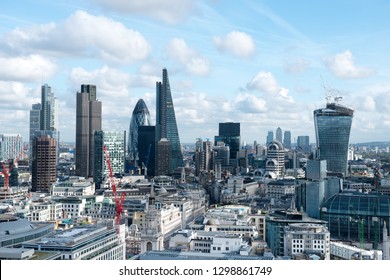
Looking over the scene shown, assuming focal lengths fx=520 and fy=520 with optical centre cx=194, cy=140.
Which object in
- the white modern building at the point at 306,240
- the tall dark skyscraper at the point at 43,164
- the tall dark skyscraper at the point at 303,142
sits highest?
the tall dark skyscraper at the point at 303,142

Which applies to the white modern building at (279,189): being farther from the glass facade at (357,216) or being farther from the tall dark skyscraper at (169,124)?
the tall dark skyscraper at (169,124)

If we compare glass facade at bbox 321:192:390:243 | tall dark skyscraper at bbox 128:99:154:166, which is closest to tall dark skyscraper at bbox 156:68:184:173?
tall dark skyscraper at bbox 128:99:154:166

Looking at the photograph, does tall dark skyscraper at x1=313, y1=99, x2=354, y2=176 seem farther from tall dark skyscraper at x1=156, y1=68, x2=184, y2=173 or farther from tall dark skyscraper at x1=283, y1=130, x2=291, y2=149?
tall dark skyscraper at x1=283, y1=130, x2=291, y2=149

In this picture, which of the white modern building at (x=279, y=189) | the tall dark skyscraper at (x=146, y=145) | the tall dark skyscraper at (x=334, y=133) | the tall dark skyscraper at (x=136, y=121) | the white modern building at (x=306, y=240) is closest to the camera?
the white modern building at (x=306, y=240)

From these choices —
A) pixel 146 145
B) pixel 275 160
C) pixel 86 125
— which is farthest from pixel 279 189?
pixel 146 145

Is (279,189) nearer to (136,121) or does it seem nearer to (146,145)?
(146,145)

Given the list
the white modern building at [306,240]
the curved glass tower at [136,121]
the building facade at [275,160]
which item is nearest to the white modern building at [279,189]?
the building facade at [275,160]
